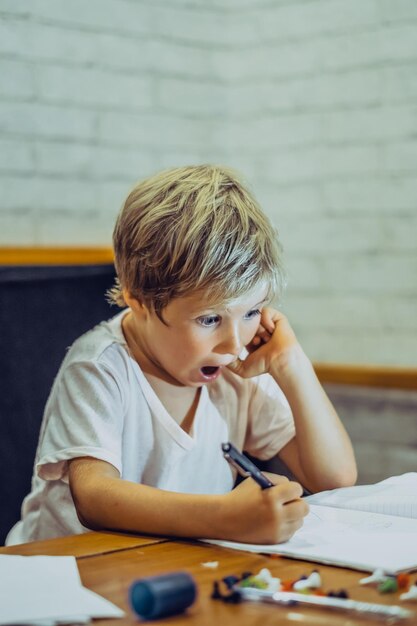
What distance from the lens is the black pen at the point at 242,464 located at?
96 cm

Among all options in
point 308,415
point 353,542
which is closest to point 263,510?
point 353,542

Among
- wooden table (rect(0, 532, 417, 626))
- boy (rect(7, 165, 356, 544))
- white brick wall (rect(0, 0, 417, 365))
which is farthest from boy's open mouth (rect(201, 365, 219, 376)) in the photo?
white brick wall (rect(0, 0, 417, 365))

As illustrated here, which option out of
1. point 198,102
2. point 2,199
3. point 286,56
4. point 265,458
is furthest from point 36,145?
point 265,458

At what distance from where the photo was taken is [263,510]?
1011 mm

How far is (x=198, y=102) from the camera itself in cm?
274

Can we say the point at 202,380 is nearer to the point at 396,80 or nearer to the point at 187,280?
the point at 187,280

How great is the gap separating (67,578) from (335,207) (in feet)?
6.32

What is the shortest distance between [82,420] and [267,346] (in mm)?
356

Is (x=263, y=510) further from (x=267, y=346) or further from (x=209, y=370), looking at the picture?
(x=267, y=346)

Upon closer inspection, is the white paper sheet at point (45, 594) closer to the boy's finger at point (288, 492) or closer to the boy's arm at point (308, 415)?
the boy's finger at point (288, 492)

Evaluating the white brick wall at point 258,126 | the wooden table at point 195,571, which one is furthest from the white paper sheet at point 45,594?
the white brick wall at point 258,126

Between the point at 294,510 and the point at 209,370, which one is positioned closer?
the point at 294,510

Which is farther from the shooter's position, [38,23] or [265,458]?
[38,23]

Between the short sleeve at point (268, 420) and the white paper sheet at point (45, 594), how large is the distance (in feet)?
2.24
